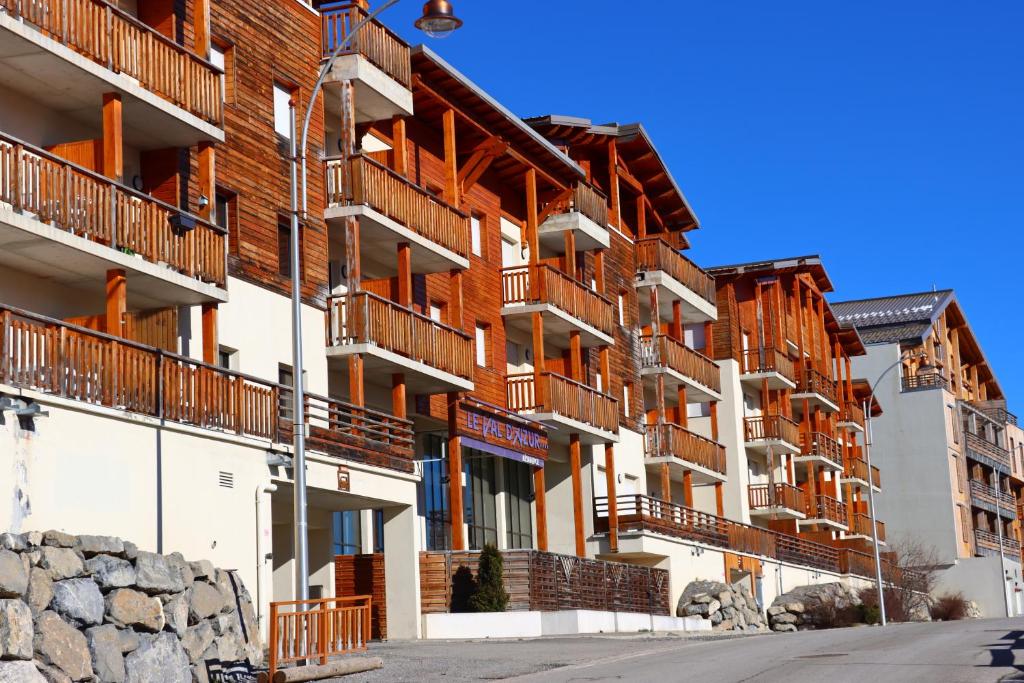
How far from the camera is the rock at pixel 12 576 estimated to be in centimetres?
1594

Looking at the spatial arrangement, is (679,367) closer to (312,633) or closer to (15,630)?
(312,633)

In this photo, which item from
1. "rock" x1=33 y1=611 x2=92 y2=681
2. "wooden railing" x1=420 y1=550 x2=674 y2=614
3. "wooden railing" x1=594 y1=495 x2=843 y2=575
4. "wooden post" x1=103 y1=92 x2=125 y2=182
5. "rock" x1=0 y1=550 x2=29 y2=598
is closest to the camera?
"rock" x1=0 y1=550 x2=29 y2=598

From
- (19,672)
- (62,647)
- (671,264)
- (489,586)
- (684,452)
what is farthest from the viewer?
(671,264)

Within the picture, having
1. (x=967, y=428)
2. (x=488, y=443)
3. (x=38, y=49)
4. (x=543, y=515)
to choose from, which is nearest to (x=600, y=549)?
(x=543, y=515)

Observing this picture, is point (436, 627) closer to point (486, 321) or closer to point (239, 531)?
point (239, 531)

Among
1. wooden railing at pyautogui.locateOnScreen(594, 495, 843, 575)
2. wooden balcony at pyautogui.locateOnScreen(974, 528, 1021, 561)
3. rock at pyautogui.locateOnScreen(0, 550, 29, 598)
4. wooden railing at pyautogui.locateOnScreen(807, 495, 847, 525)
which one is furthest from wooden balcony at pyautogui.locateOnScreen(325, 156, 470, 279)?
wooden balcony at pyautogui.locateOnScreen(974, 528, 1021, 561)

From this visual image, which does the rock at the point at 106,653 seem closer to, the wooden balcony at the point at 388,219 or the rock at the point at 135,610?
the rock at the point at 135,610

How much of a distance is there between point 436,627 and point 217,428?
28.1 feet

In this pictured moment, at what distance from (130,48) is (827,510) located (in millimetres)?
47207

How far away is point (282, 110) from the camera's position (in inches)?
1207

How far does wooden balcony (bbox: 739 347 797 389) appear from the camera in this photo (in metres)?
61.3

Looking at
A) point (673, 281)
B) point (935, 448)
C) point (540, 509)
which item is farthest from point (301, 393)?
point (935, 448)

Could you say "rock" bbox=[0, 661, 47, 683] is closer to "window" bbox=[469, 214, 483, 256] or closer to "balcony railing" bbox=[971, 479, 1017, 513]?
"window" bbox=[469, 214, 483, 256]

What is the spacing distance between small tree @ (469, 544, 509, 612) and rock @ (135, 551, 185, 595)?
12422 mm
